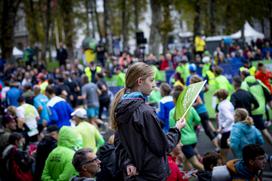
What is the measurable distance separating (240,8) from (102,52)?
52.9ft

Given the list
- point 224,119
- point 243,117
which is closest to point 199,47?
point 224,119

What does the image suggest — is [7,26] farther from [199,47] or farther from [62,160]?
[62,160]

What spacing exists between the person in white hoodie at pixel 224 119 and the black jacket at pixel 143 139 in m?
7.31

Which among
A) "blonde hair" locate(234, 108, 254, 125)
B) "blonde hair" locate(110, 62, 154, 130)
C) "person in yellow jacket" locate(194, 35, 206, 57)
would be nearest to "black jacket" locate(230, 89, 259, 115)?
"blonde hair" locate(234, 108, 254, 125)

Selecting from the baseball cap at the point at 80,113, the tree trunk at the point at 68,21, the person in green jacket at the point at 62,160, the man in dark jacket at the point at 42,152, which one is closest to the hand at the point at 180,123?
the person in green jacket at the point at 62,160

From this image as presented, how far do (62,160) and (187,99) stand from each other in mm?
3185

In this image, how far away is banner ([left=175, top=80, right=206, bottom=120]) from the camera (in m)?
5.10

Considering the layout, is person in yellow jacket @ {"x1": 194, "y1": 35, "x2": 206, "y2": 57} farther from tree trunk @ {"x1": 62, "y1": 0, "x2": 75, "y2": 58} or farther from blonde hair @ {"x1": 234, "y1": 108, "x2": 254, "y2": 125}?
blonde hair @ {"x1": 234, "y1": 108, "x2": 254, "y2": 125}

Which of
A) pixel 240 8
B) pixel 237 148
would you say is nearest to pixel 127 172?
pixel 237 148

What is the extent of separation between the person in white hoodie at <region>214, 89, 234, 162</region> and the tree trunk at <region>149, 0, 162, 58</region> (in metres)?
25.7

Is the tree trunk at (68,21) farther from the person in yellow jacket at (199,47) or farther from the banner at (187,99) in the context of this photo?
the banner at (187,99)

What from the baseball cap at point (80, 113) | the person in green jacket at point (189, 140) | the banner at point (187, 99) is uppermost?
the banner at point (187, 99)

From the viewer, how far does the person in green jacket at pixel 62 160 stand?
784 cm

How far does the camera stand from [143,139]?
16.3ft
